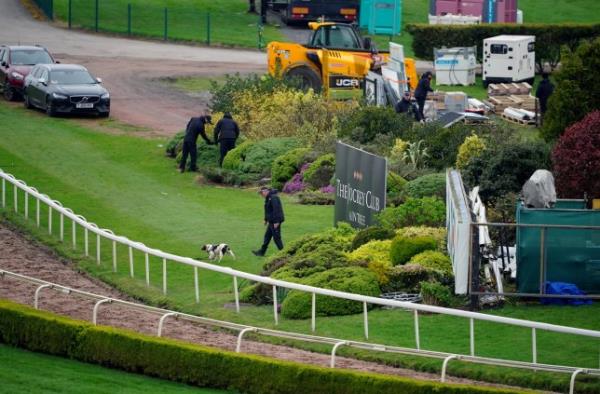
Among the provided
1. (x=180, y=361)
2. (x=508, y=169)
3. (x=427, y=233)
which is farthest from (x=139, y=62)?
(x=180, y=361)

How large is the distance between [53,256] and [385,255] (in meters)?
5.76

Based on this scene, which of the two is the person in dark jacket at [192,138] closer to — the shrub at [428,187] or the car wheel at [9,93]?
the shrub at [428,187]

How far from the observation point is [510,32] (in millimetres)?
53406

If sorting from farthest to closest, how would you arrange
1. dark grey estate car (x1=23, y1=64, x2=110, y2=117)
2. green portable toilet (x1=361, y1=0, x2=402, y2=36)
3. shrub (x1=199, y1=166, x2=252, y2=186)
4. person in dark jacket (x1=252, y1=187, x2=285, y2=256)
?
green portable toilet (x1=361, y1=0, x2=402, y2=36), dark grey estate car (x1=23, y1=64, x2=110, y2=117), shrub (x1=199, y1=166, x2=252, y2=186), person in dark jacket (x1=252, y1=187, x2=285, y2=256)

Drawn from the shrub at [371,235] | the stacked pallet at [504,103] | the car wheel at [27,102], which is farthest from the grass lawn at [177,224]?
the stacked pallet at [504,103]

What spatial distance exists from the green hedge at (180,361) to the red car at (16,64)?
2543 cm

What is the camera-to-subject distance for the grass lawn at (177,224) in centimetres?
1816

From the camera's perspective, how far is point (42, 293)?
66.8 ft

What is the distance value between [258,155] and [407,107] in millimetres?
5491

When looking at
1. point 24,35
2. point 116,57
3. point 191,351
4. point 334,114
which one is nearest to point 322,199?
point 334,114

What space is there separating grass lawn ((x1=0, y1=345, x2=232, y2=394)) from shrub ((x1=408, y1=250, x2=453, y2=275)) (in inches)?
240

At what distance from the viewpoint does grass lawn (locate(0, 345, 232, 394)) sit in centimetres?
1501

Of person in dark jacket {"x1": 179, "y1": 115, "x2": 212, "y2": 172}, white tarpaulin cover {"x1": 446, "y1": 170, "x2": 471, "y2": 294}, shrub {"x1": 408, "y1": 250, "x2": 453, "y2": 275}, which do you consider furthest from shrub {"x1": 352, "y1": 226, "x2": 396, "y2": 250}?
person in dark jacket {"x1": 179, "y1": 115, "x2": 212, "y2": 172}

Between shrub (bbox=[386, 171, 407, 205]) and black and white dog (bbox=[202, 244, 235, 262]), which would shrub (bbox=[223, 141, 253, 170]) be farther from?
black and white dog (bbox=[202, 244, 235, 262])
